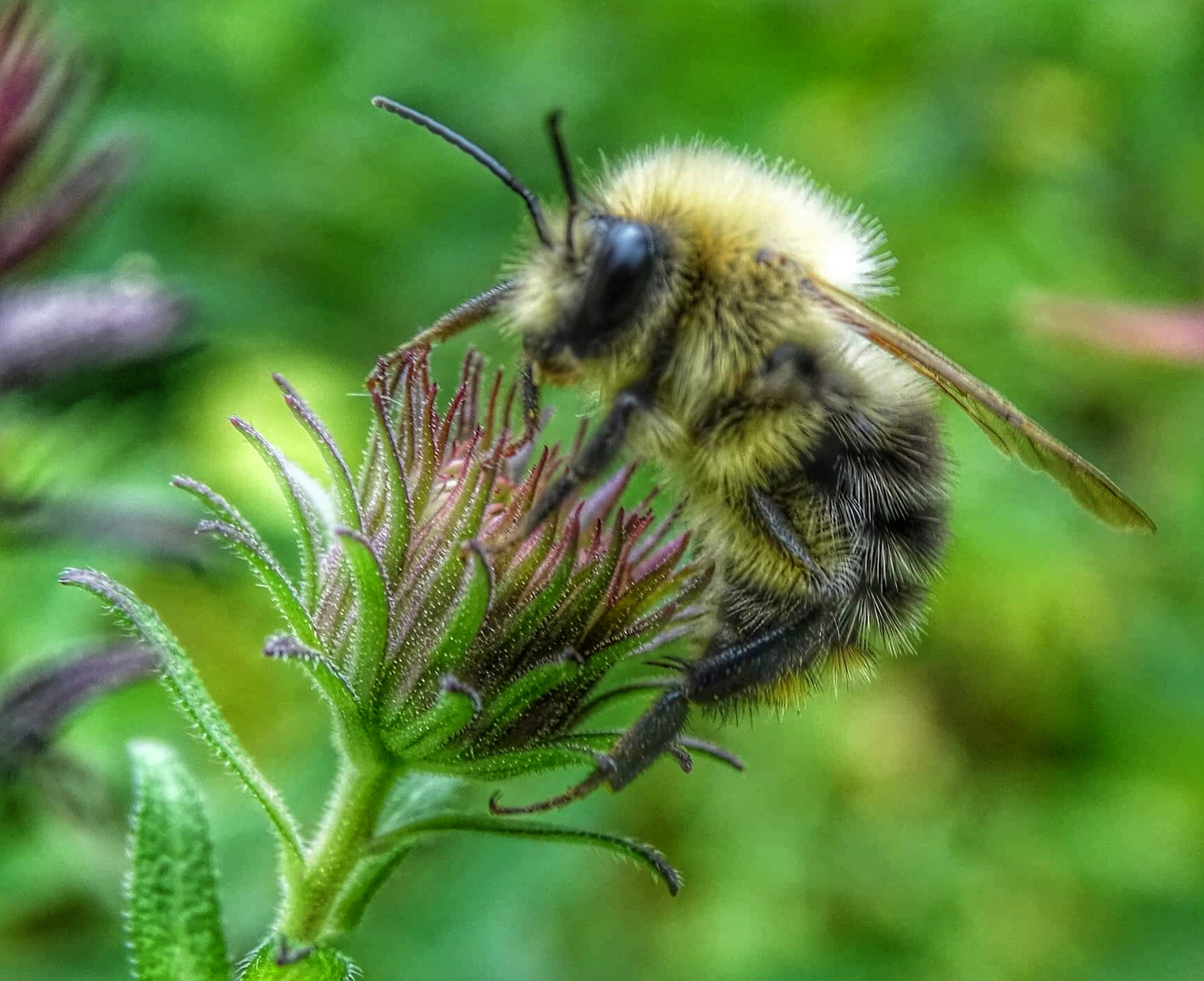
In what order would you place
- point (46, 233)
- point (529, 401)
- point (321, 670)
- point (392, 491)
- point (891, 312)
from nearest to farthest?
point (321, 670) → point (392, 491) → point (529, 401) → point (46, 233) → point (891, 312)

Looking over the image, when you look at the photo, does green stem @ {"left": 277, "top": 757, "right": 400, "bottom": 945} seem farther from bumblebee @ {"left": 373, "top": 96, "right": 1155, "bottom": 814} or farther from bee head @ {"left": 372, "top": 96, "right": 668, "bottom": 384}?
bee head @ {"left": 372, "top": 96, "right": 668, "bottom": 384}

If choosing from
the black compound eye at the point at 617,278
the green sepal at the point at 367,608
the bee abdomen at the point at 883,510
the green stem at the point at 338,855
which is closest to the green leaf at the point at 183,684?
the green stem at the point at 338,855

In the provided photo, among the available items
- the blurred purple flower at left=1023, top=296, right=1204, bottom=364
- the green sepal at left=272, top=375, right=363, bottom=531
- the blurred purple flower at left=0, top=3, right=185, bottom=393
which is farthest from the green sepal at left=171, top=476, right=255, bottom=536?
the blurred purple flower at left=1023, top=296, right=1204, bottom=364

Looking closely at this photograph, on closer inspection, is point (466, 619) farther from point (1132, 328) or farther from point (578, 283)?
point (1132, 328)

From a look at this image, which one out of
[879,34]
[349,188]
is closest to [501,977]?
[349,188]

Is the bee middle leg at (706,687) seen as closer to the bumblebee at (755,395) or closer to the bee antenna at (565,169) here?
the bumblebee at (755,395)

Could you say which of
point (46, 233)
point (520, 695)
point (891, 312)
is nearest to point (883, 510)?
point (520, 695)

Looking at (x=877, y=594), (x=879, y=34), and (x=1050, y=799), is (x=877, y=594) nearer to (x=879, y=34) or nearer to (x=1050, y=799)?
(x=1050, y=799)
